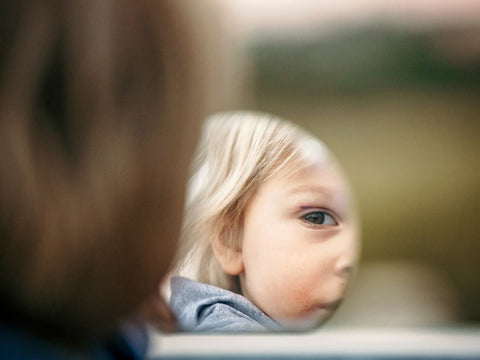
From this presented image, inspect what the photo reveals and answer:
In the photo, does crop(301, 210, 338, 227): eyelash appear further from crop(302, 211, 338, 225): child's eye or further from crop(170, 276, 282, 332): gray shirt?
crop(170, 276, 282, 332): gray shirt

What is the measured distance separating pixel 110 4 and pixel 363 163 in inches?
29.8

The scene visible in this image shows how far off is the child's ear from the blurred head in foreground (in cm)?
43

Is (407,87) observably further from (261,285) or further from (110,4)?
(110,4)

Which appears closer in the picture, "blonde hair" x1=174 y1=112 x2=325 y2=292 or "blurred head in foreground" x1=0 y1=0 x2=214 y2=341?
"blurred head in foreground" x1=0 y1=0 x2=214 y2=341

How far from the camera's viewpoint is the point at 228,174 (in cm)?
125

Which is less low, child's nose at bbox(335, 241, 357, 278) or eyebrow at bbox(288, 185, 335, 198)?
eyebrow at bbox(288, 185, 335, 198)

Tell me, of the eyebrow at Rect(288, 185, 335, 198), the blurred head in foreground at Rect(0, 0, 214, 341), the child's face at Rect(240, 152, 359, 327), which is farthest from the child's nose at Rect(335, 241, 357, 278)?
the blurred head in foreground at Rect(0, 0, 214, 341)

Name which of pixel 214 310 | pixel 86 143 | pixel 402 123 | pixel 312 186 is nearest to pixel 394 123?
pixel 402 123

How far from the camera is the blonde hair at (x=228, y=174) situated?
1.24 m

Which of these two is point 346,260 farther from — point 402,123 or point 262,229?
point 402,123

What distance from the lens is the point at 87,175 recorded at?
0.76 metres

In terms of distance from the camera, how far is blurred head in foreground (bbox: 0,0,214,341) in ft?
2.43

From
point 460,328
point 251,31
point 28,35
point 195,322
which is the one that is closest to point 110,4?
point 28,35

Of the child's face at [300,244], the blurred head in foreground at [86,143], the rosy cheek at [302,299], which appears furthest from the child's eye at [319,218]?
the blurred head in foreground at [86,143]
